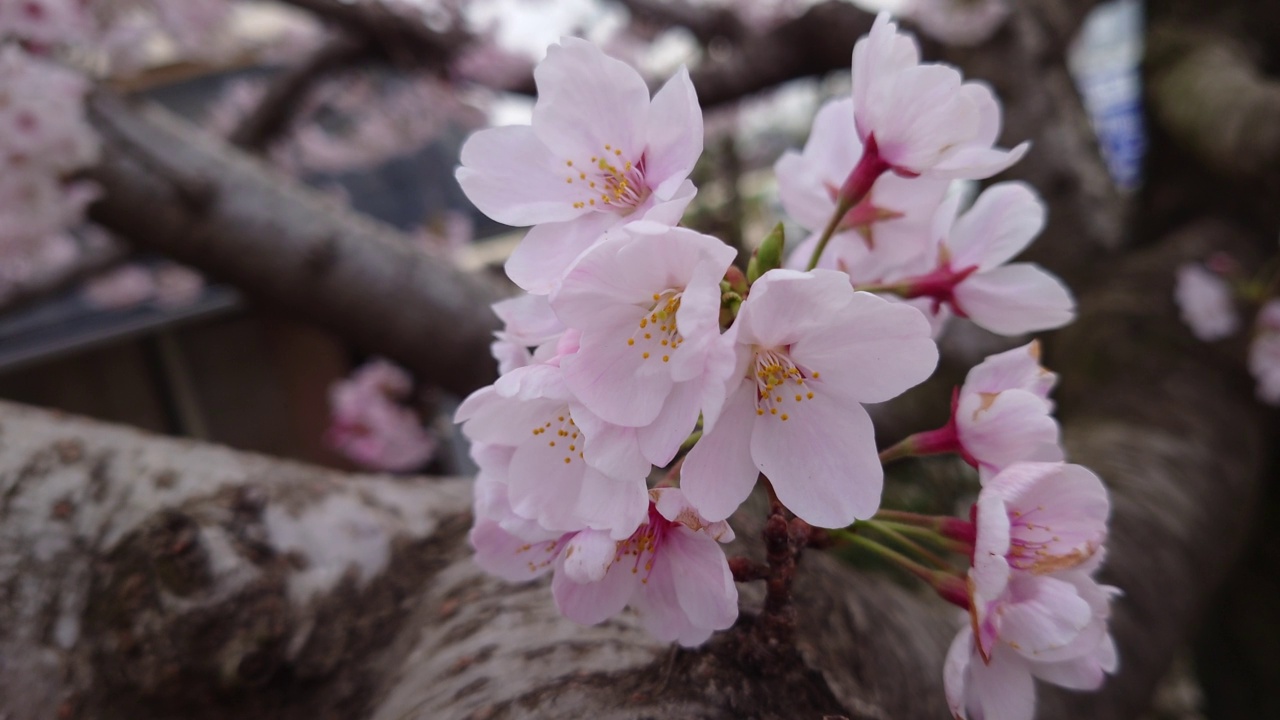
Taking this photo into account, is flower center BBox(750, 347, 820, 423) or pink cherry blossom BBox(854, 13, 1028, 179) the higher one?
pink cherry blossom BBox(854, 13, 1028, 179)

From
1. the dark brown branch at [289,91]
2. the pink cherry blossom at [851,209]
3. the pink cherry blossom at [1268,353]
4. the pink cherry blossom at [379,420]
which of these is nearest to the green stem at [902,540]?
the pink cherry blossom at [851,209]

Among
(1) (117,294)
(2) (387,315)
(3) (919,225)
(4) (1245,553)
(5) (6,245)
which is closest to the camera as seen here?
(3) (919,225)

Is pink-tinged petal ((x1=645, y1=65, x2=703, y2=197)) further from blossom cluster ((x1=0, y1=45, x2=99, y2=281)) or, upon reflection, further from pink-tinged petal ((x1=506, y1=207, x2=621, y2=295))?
blossom cluster ((x1=0, y1=45, x2=99, y2=281))

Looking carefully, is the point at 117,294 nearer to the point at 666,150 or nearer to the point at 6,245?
the point at 6,245

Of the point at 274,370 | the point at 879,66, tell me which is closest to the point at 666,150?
the point at 879,66

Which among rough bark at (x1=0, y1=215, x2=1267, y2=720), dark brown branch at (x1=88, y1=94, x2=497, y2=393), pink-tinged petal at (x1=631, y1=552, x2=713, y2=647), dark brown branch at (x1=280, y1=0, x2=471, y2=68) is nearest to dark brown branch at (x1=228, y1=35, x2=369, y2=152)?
dark brown branch at (x1=280, y1=0, x2=471, y2=68)


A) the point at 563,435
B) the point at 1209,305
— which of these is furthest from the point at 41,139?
the point at 1209,305

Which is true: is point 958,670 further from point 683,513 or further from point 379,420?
point 379,420
